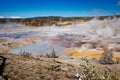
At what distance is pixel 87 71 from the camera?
632 centimetres

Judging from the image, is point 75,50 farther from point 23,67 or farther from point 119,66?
point 23,67

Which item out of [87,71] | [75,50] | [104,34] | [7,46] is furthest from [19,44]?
[87,71]

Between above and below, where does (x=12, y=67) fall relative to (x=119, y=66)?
above

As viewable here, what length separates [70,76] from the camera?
7938 millimetres

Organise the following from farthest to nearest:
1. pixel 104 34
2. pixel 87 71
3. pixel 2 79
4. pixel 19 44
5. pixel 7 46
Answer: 1. pixel 104 34
2. pixel 19 44
3. pixel 7 46
4. pixel 2 79
5. pixel 87 71

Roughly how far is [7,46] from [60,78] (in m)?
19.3

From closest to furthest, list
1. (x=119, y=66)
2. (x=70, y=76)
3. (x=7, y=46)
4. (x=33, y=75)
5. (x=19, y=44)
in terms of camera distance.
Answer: (x=33, y=75), (x=70, y=76), (x=119, y=66), (x=7, y=46), (x=19, y=44)

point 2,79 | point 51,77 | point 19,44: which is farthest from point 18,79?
point 19,44

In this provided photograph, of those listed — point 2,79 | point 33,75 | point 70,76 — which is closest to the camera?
point 2,79

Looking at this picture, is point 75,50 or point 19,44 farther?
point 19,44

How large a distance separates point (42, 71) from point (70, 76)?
87 cm

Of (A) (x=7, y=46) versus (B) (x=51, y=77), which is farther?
(A) (x=7, y=46)

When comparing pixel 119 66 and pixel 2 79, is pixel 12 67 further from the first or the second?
pixel 119 66

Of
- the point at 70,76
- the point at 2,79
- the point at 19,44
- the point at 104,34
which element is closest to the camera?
the point at 2,79
